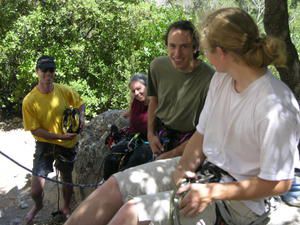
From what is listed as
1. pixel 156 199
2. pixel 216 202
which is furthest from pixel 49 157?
pixel 216 202

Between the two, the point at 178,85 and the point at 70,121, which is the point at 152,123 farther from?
the point at 70,121

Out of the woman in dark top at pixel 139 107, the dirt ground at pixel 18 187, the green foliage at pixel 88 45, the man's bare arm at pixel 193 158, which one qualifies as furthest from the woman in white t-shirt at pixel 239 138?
the green foliage at pixel 88 45

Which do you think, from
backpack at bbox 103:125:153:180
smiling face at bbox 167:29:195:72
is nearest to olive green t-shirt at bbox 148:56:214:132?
smiling face at bbox 167:29:195:72

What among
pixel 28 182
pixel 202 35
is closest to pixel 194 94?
pixel 202 35

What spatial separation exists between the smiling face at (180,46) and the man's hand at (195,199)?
1.29 meters

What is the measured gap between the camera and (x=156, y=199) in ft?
7.65

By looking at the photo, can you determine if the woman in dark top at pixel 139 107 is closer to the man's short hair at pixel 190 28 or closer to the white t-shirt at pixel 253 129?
the man's short hair at pixel 190 28

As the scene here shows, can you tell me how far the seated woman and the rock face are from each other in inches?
28.5

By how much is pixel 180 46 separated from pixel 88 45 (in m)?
6.09

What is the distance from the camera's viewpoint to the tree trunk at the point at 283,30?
441cm

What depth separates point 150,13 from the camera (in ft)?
30.5

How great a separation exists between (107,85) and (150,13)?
184cm

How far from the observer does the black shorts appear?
467 centimetres

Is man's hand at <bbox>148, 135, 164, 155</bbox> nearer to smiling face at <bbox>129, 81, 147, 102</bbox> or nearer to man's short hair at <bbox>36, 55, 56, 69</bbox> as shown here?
smiling face at <bbox>129, 81, 147, 102</bbox>
